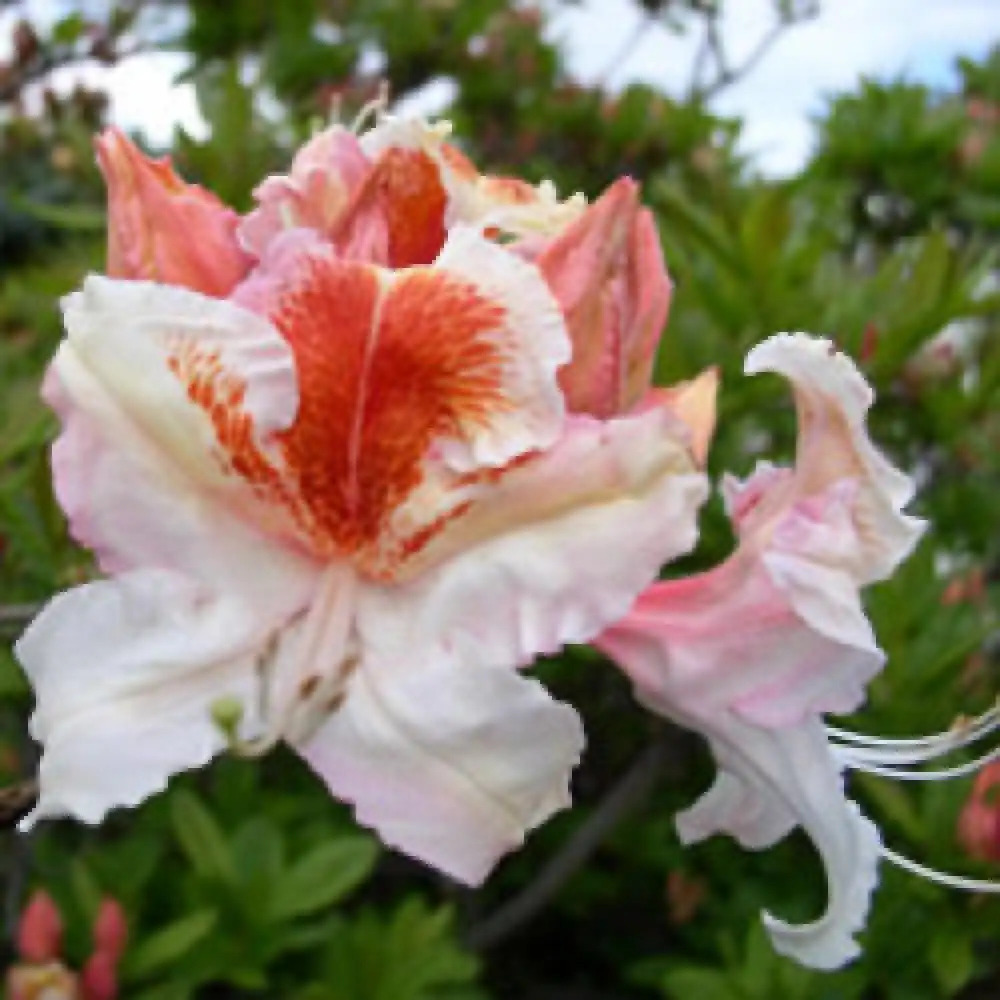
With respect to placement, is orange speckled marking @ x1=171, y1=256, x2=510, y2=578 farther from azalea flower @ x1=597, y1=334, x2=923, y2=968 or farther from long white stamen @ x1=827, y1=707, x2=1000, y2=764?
long white stamen @ x1=827, y1=707, x2=1000, y2=764

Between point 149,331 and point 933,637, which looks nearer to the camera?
point 149,331

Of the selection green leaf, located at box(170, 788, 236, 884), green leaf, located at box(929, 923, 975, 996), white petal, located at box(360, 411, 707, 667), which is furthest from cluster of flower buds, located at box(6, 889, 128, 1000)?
white petal, located at box(360, 411, 707, 667)

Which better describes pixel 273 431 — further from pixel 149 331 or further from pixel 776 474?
pixel 776 474

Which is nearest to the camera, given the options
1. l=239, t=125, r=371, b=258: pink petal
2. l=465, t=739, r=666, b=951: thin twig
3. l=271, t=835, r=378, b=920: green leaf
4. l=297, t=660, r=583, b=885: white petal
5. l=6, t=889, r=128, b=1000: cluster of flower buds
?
l=297, t=660, r=583, b=885: white petal

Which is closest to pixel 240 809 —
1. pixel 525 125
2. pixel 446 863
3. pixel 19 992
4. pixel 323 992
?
pixel 323 992

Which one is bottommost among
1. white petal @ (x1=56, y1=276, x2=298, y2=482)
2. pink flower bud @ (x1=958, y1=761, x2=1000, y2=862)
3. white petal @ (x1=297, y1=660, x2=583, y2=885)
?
pink flower bud @ (x1=958, y1=761, x2=1000, y2=862)
